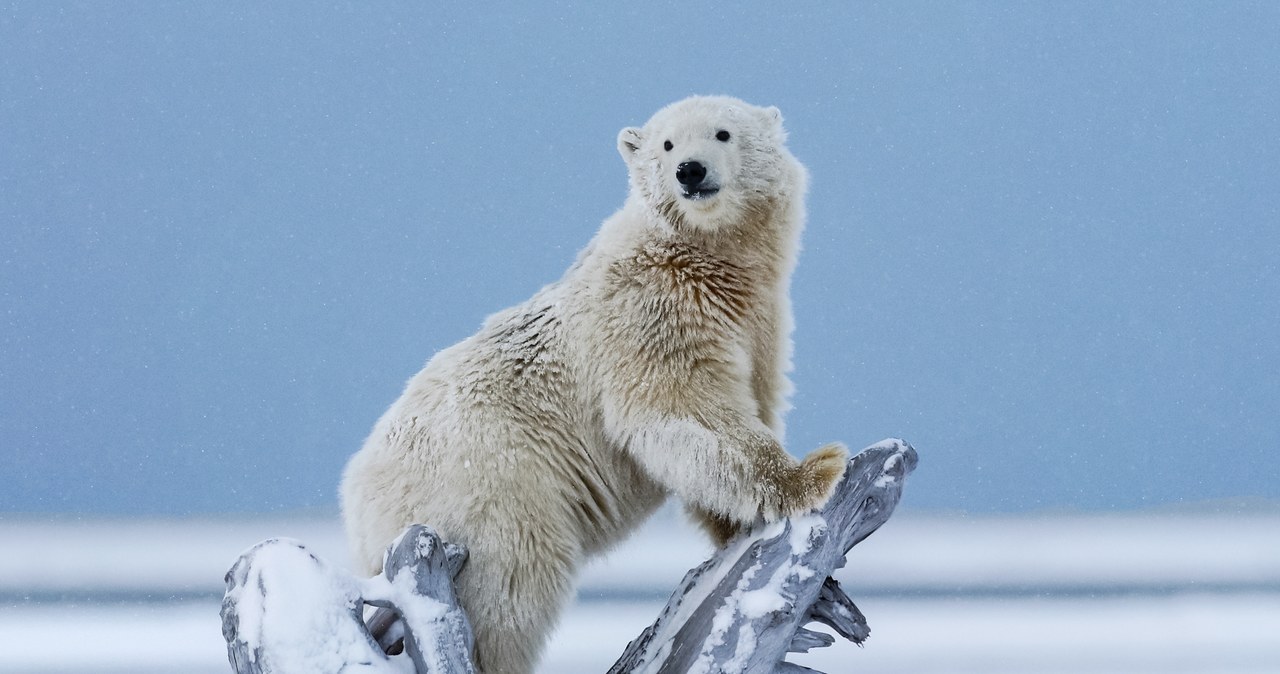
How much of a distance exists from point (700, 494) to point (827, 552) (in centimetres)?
33

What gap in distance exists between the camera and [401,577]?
2.79m

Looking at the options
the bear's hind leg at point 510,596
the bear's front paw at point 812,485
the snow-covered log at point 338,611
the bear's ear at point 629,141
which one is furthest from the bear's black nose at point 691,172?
the snow-covered log at point 338,611

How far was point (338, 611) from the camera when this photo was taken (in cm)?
272

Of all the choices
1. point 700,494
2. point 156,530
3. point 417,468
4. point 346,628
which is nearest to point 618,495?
point 700,494

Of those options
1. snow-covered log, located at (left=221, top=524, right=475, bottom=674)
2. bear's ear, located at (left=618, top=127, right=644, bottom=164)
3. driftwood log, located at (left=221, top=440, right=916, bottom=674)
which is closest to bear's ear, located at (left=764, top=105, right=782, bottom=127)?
bear's ear, located at (left=618, top=127, right=644, bottom=164)

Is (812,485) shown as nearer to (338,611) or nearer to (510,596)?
(510,596)

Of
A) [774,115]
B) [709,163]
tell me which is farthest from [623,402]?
[774,115]

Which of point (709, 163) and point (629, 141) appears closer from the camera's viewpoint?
point (709, 163)

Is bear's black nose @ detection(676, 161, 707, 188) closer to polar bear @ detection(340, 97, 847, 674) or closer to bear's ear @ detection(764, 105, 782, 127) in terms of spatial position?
polar bear @ detection(340, 97, 847, 674)

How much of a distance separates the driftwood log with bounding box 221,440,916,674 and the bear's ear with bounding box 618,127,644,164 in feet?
3.22

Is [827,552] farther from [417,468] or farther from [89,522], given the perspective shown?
[89,522]

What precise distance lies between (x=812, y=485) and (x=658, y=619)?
589 millimetres

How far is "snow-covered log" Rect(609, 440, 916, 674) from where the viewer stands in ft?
9.54

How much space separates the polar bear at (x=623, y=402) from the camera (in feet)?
9.51
